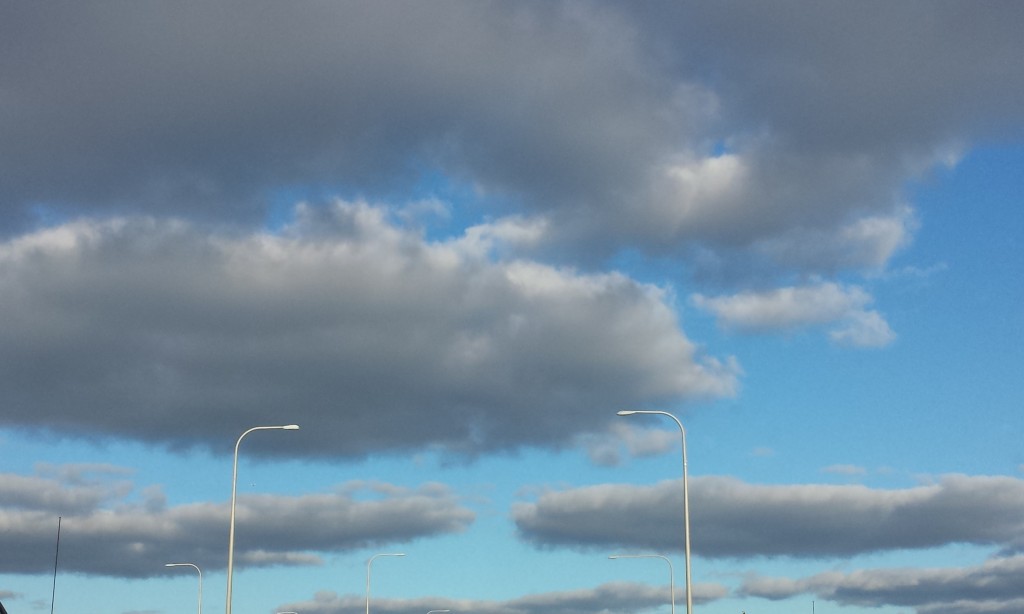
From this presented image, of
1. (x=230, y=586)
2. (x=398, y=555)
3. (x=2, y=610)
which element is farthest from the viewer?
(x=398, y=555)

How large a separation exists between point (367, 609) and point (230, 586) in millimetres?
58903

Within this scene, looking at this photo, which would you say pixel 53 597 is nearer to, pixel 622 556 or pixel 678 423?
pixel 678 423

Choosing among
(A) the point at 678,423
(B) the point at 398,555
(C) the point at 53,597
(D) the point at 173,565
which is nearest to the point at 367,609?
(B) the point at 398,555

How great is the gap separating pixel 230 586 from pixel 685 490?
20.7 metres

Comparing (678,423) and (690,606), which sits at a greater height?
(678,423)

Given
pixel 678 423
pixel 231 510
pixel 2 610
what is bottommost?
pixel 2 610

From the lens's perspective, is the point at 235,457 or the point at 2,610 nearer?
the point at 2,610

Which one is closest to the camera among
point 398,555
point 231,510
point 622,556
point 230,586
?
point 230,586

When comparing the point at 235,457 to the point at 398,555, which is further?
the point at 398,555

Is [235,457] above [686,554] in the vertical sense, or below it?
above

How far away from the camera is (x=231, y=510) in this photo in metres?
57.2

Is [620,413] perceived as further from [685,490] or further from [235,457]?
[235,457]

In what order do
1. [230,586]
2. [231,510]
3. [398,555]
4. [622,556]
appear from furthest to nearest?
[398,555] → [622,556] → [231,510] → [230,586]

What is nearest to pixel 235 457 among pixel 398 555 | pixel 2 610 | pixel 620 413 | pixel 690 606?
pixel 2 610
